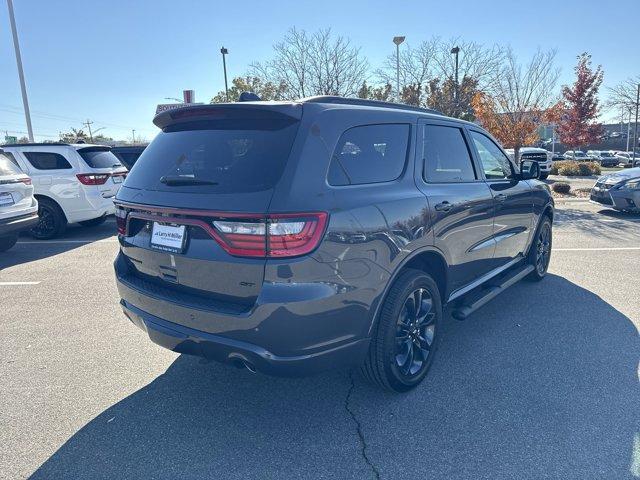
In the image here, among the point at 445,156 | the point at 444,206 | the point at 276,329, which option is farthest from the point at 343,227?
the point at 445,156

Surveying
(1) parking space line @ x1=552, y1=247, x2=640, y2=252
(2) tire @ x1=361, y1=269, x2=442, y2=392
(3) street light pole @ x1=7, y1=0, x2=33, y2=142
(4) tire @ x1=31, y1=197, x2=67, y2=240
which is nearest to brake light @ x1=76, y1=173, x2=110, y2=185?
(4) tire @ x1=31, y1=197, x2=67, y2=240

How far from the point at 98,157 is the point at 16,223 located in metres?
2.58

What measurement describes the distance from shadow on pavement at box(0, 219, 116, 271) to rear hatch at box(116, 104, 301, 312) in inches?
203

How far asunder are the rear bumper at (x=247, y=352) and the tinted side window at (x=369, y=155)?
3.09ft

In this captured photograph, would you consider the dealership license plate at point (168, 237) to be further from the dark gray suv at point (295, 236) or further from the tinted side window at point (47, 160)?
the tinted side window at point (47, 160)

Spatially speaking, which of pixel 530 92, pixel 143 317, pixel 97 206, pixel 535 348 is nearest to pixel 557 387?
pixel 535 348

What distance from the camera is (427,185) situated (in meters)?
3.10

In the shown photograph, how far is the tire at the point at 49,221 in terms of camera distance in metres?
8.36

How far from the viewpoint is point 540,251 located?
5270 mm

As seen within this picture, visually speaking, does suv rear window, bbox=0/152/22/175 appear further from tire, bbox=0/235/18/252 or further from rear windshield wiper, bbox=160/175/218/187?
rear windshield wiper, bbox=160/175/218/187

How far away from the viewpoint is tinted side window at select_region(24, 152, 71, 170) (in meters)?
8.33

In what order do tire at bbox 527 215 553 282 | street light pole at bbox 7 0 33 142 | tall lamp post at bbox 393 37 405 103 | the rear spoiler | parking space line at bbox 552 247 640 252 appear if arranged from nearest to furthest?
the rear spoiler → tire at bbox 527 215 553 282 → parking space line at bbox 552 247 640 252 → street light pole at bbox 7 0 33 142 → tall lamp post at bbox 393 37 405 103

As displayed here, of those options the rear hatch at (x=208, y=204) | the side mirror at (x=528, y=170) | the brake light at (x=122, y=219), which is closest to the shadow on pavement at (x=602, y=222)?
the side mirror at (x=528, y=170)

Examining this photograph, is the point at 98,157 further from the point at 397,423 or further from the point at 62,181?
the point at 397,423
